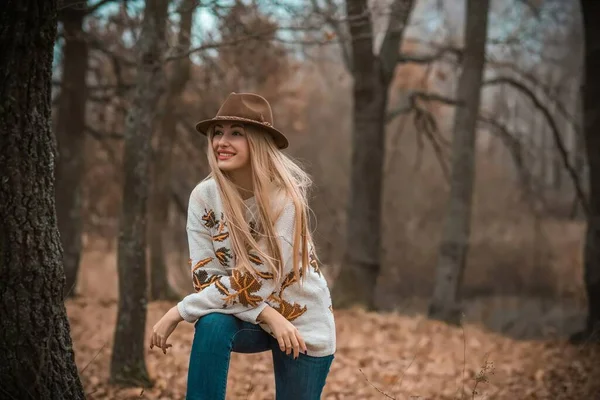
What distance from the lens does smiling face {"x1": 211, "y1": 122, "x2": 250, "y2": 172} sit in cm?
300

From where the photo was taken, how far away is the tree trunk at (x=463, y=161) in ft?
29.7

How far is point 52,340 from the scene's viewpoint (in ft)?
9.43

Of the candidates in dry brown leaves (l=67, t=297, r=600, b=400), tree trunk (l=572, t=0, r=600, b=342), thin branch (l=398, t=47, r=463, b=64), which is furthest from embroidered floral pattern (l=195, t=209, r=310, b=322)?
thin branch (l=398, t=47, r=463, b=64)

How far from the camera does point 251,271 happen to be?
2773 millimetres

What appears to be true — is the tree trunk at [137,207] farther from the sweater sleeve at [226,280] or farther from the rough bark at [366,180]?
the rough bark at [366,180]

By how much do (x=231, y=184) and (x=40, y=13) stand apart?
1.09 meters

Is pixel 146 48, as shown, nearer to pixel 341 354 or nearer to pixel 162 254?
pixel 341 354

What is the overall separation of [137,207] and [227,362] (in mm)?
2562

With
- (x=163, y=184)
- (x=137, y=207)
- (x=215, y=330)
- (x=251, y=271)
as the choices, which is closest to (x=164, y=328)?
(x=215, y=330)

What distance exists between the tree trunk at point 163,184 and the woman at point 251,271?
246 inches

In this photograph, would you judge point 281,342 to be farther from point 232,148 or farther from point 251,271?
point 232,148

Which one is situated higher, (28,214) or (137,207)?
(28,214)

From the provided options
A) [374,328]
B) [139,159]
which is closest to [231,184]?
[139,159]

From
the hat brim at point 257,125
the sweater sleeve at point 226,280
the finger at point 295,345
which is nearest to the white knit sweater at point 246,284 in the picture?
the sweater sleeve at point 226,280
